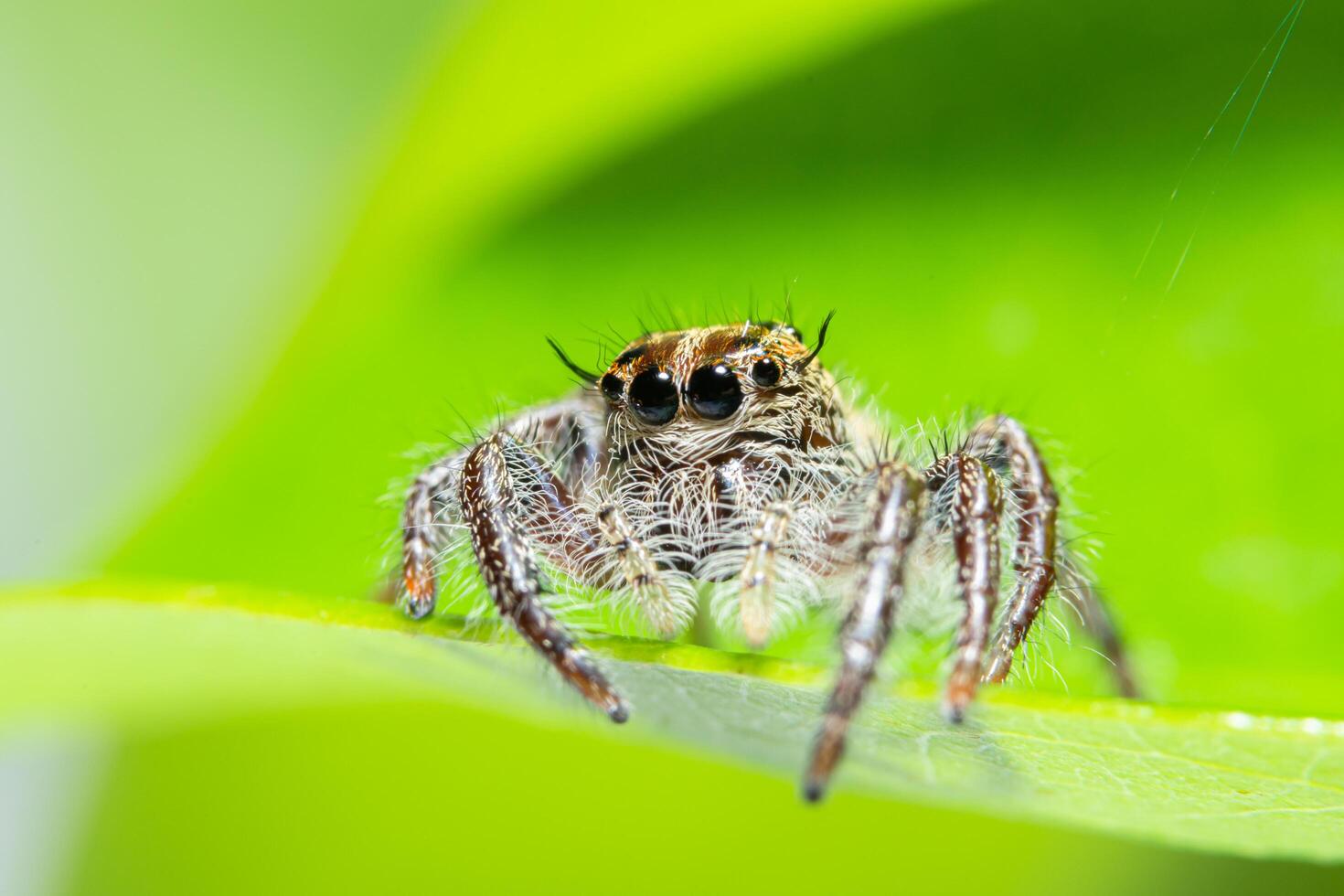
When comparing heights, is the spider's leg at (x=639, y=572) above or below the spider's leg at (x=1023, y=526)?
below

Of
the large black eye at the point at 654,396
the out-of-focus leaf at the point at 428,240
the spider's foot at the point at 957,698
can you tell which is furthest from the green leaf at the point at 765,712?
the large black eye at the point at 654,396

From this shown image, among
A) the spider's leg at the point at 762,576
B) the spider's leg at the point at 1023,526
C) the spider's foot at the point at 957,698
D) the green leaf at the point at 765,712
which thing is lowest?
the green leaf at the point at 765,712

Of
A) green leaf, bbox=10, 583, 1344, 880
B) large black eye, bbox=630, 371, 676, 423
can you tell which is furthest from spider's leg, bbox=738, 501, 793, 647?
large black eye, bbox=630, 371, 676, 423

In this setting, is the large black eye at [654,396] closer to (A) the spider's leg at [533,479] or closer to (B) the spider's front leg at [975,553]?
(A) the spider's leg at [533,479]

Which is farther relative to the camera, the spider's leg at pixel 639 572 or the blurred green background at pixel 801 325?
the blurred green background at pixel 801 325

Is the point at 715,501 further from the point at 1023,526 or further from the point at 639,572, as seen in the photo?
the point at 1023,526

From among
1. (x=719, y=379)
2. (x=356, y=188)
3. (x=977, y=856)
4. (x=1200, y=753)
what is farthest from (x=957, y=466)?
(x=356, y=188)

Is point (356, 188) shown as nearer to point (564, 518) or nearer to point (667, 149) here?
point (667, 149)

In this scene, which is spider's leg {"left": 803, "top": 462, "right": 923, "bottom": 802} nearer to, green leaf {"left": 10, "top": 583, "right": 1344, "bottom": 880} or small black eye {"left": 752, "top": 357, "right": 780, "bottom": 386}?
green leaf {"left": 10, "top": 583, "right": 1344, "bottom": 880}
